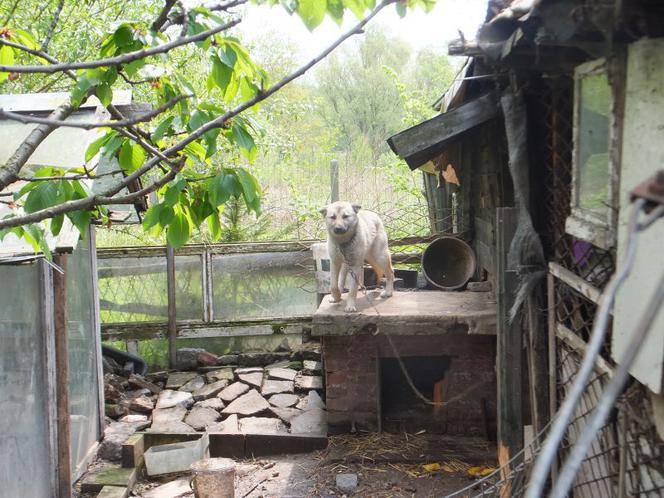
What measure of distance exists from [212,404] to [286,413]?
40.4 inches

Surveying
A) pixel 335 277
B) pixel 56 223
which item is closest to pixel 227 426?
pixel 335 277

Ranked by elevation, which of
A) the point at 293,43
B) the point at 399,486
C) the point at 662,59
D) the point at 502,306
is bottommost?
the point at 399,486

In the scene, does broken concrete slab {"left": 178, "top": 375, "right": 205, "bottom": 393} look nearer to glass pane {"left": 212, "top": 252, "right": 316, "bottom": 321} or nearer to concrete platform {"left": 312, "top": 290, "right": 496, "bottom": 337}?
glass pane {"left": 212, "top": 252, "right": 316, "bottom": 321}

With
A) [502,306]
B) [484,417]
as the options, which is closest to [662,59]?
[502,306]

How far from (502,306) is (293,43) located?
762 inches

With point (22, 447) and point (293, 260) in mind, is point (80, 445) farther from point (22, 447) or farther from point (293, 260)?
point (293, 260)

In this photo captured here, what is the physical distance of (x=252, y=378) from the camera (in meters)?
9.75

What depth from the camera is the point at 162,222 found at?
8.43 feet

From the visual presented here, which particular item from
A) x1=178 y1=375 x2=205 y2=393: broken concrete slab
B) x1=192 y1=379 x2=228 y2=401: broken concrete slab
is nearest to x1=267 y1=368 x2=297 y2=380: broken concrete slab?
x1=192 y1=379 x2=228 y2=401: broken concrete slab

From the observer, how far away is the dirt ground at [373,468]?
6.62 meters

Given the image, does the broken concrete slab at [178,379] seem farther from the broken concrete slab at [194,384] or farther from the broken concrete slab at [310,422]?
the broken concrete slab at [310,422]

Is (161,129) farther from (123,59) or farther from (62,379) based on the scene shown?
(62,379)

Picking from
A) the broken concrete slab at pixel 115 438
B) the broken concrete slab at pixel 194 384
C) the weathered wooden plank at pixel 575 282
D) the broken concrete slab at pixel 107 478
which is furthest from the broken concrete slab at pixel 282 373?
the weathered wooden plank at pixel 575 282

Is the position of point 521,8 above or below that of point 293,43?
below
